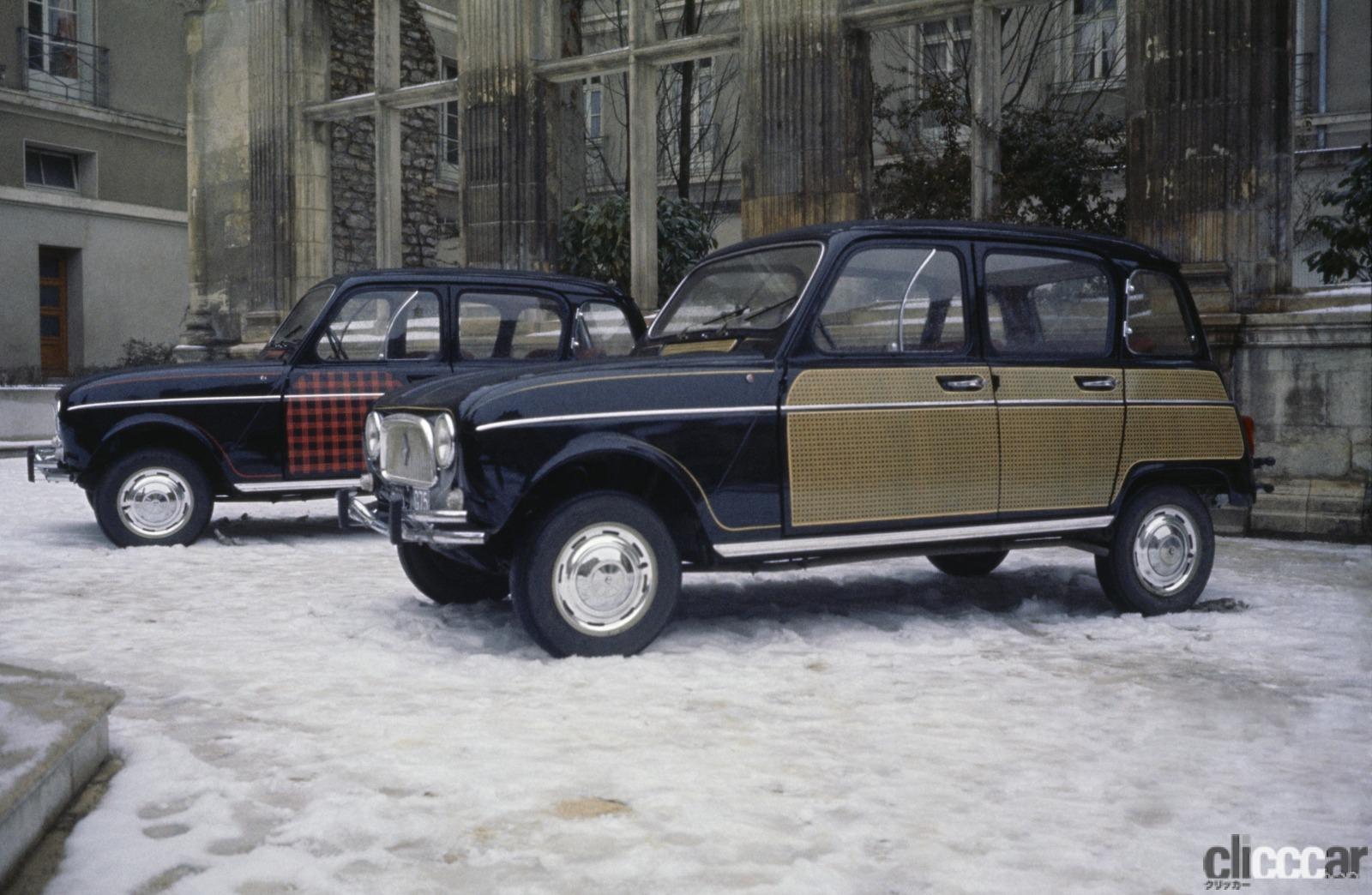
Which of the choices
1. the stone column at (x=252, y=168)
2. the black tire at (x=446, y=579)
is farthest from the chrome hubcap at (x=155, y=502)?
the stone column at (x=252, y=168)

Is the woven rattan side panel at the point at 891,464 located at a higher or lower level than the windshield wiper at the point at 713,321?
lower

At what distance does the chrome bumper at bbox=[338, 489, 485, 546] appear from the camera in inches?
201

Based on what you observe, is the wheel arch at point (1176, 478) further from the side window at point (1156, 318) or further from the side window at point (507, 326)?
the side window at point (507, 326)

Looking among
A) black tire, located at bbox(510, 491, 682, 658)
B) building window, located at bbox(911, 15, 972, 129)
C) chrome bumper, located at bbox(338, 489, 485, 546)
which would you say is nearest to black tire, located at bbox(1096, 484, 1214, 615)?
black tire, located at bbox(510, 491, 682, 658)

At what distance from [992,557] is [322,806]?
15.2 feet

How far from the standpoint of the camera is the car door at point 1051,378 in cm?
589

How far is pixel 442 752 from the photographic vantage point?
392 centimetres

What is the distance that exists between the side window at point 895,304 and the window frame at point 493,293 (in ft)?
11.6

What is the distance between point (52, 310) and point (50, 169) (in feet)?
8.60

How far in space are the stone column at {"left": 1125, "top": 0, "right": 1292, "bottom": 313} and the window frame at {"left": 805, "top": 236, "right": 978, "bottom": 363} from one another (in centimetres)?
410

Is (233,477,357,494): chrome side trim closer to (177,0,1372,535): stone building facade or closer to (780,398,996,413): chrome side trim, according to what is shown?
(780,398,996,413): chrome side trim

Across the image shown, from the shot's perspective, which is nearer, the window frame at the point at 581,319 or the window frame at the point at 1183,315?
the window frame at the point at 1183,315

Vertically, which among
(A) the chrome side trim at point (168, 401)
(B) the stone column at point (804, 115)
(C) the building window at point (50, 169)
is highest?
(C) the building window at point (50, 169)

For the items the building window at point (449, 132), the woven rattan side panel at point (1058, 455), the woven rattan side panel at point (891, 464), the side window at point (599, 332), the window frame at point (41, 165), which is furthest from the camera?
the window frame at point (41, 165)
